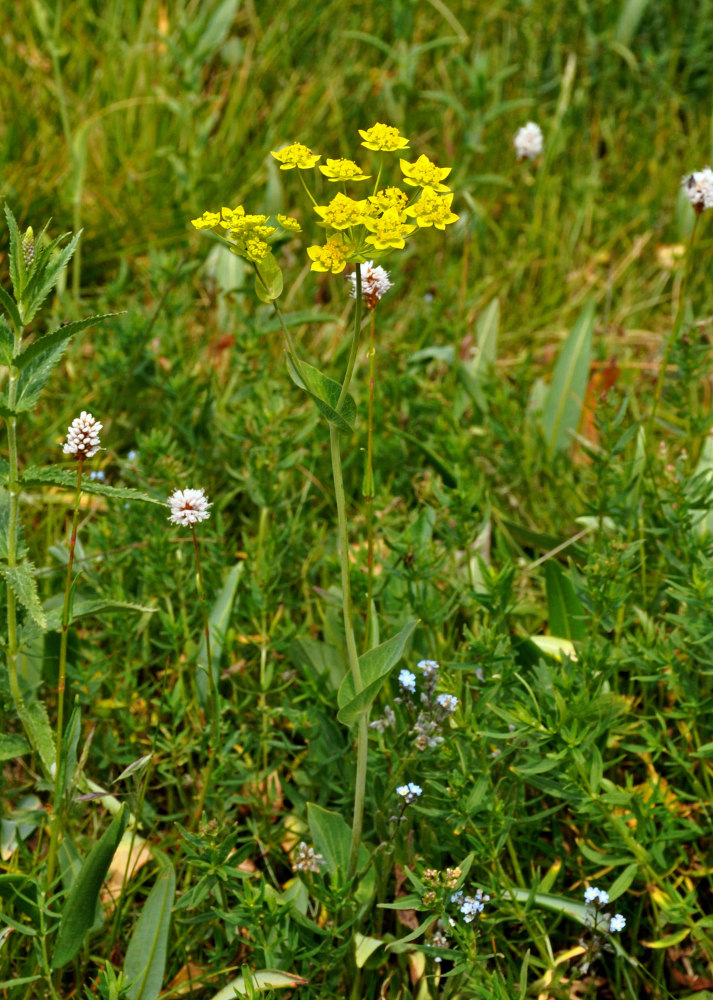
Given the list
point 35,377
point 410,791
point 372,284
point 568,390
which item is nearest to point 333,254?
point 372,284

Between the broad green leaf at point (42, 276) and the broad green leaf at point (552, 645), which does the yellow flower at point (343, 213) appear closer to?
the broad green leaf at point (42, 276)

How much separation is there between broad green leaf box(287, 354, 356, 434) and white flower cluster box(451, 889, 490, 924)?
26.6 inches

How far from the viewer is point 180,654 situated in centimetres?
191

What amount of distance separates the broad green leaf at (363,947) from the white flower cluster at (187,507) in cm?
68

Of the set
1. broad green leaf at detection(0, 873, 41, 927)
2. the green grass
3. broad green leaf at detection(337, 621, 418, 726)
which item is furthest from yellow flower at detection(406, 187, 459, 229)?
broad green leaf at detection(0, 873, 41, 927)

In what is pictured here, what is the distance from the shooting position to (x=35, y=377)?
1523 millimetres

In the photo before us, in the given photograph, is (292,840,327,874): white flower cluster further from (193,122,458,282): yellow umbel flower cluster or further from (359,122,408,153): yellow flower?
(359,122,408,153): yellow flower

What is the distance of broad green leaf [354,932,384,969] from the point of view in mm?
1587

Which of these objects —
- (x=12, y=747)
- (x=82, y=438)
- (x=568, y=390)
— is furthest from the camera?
(x=568, y=390)

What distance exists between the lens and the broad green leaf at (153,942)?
4.95 ft

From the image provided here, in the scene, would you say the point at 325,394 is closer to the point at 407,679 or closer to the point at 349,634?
the point at 349,634

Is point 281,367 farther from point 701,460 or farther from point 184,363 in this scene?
point 701,460

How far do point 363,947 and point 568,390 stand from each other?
1.57m

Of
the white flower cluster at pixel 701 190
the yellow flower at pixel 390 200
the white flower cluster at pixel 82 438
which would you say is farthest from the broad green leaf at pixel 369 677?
the white flower cluster at pixel 701 190
